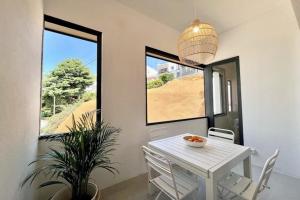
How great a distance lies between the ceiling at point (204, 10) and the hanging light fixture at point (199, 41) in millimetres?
1039

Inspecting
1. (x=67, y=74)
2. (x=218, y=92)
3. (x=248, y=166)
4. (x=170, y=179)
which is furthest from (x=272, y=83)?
(x=67, y=74)

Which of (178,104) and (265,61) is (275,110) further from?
(178,104)

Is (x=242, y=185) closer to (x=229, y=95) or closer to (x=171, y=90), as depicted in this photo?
(x=171, y=90)

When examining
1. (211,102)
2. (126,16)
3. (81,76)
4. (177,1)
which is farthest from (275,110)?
(81,76)

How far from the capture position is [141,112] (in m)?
2.47

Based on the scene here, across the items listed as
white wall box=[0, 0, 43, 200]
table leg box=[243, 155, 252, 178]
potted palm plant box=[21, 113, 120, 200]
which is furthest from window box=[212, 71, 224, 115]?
white wall box=[0, 0, 43, 200]

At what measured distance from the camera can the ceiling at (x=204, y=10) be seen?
2299mm

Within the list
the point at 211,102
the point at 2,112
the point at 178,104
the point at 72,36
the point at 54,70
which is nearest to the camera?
the point at 2,112

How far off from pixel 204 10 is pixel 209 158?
2.41m

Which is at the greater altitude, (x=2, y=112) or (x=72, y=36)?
(x=72, y=36)

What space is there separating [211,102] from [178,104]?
930mm

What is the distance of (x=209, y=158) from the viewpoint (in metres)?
Result: 1.43

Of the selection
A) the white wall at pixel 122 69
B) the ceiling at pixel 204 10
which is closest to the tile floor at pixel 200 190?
the white wall at pixel 122 69

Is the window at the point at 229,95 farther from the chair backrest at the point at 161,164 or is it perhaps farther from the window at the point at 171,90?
the chair backrest at the point at 161,164
